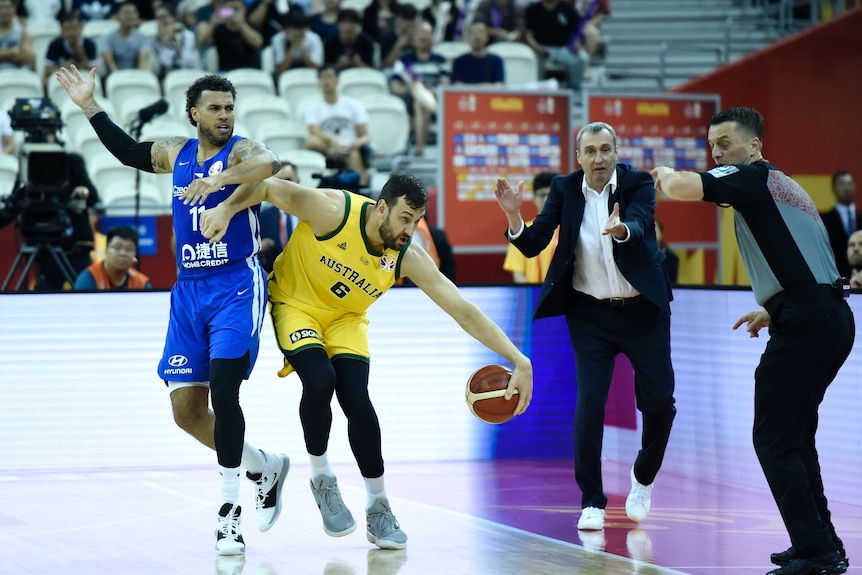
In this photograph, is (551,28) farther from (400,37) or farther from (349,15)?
(349,15)

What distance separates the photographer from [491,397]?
18.9ft

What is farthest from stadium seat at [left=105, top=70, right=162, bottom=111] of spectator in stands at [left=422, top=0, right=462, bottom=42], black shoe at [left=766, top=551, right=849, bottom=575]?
black shoe at [left=766, top=551, right=849, bottom=575]

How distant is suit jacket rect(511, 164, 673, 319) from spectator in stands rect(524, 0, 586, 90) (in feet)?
27.1

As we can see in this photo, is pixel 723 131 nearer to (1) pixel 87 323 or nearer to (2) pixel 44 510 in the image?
(2) pixel 44 510

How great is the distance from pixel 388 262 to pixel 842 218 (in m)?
7.93

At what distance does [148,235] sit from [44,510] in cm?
509

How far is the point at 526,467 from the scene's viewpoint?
28.4ft

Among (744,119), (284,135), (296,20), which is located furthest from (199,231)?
(296,20)

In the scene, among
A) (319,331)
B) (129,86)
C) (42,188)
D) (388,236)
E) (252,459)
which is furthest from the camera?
(129,86)

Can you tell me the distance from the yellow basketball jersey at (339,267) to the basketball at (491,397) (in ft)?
2.09

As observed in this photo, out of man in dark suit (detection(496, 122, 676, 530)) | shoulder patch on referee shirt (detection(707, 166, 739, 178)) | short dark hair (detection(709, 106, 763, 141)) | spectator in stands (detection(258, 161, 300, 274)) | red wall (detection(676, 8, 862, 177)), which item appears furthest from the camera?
red wall (detection(676, 8, 862, 177))

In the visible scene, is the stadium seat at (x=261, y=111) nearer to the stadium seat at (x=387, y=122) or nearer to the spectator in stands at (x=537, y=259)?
the stadium seat at (x=387, y=122)

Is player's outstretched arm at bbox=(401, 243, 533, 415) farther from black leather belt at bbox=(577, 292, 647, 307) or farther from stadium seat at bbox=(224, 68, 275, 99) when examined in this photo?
stadium seat at bbox=(224, 68, 275, 99)

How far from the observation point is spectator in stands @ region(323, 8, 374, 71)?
14.1m
